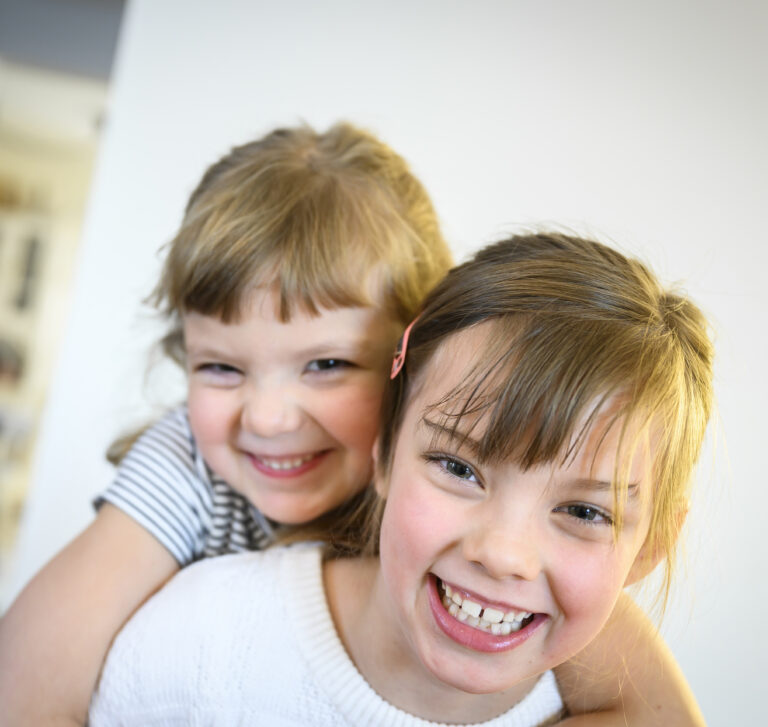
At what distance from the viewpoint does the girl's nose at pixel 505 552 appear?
0.60 meters

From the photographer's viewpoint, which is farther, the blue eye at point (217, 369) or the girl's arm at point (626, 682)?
the blue eye at point (217, 369)

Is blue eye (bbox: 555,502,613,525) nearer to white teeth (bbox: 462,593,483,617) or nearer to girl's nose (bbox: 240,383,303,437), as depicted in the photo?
white teeth (bbox: 462,593,483,617)

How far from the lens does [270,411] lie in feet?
2.86

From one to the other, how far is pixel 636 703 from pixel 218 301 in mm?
582

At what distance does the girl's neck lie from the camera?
2.48 feet

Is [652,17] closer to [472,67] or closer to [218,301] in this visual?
[472,67]

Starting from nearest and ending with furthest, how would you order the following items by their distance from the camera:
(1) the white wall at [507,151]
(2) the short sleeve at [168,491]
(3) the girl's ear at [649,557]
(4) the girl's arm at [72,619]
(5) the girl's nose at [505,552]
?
(5) the girl's nose at [505,552] → (3) the girl's ear at [649,557] → (4) the girl's arm at [72,619] → (2) the short sleeve at [168,491] → (1) the white wall at [507,151]

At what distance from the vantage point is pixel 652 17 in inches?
50.3

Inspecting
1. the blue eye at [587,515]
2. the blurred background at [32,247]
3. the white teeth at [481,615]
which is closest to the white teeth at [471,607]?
the white teeth at [481,615]

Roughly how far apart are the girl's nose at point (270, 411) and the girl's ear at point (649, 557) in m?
0.38

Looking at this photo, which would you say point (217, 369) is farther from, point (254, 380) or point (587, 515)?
point (587, 515)

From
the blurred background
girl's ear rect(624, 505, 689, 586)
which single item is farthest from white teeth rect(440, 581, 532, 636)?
the blurred background

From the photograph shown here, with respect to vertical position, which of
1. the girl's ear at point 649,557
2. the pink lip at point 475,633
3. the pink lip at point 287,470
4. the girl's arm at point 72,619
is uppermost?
the girl's ear at point 649,557

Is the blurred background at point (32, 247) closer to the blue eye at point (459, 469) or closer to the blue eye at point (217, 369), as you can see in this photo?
the blue eye at point (217, 369)
